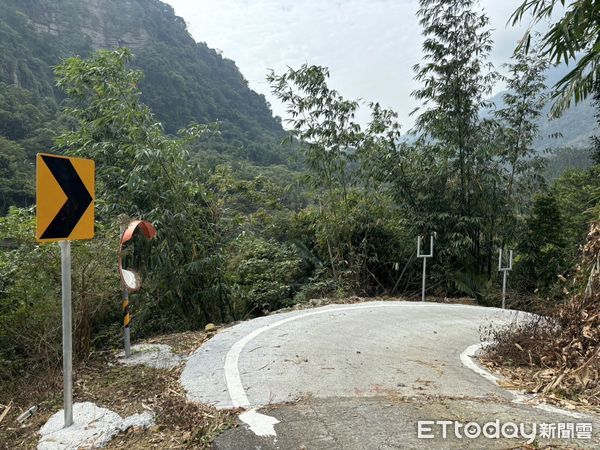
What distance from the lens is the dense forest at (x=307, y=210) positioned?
245 inches

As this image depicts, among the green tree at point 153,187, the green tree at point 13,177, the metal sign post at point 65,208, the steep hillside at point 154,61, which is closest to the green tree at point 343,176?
the green tree at point 153,187

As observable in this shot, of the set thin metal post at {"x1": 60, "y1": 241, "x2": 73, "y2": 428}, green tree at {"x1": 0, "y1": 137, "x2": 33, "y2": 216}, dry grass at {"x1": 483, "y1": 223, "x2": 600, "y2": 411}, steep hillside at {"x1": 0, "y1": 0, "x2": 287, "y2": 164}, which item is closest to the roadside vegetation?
dry grass at {"x1": 483, "y1": 223, "x2": 600, "y2": 411}

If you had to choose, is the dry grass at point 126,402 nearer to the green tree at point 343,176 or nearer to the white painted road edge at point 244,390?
the white painted road edge at point 244,390

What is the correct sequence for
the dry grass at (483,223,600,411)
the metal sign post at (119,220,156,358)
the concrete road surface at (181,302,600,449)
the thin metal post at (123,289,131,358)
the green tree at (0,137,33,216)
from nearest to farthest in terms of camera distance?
the concrete road surface at (181,302,600,449) < the dry grass at (483,223,600,411) < the metal sign post at (119,220,156,358) < the thin metal post at (123,289,131,358) < the green tree at (0,137,33,216)

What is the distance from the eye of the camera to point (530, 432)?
3178 millimetres

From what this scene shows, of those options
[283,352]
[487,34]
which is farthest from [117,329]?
[487,34]

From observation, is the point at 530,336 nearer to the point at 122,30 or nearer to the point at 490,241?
the point at 490,241

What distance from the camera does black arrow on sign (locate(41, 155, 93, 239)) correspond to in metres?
3.44

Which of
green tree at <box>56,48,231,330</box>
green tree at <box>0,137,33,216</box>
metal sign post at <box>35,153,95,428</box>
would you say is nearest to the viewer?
metal sign post at <box>35,153,95,428</box>

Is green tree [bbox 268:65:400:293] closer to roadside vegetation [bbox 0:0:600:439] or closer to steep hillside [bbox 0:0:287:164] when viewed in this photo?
roadside vegetation [bbox 0:0:600:439]

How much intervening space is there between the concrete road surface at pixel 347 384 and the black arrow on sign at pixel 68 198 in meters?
1.96

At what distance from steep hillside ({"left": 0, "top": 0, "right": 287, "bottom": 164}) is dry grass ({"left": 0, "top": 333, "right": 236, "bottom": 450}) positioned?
39.1 metres

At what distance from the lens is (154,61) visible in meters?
74.5

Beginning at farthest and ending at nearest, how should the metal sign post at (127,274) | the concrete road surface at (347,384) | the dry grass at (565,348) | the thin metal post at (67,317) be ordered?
the metal sign post at (127,274), the dry grass at (565,348), the thin metal post at (67,317), the concrete road surface at (347,384)
